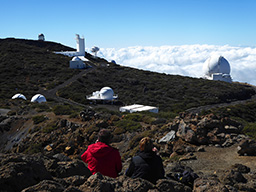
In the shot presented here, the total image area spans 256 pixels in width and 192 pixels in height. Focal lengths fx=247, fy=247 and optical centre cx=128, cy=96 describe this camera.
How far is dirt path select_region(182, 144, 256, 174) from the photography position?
6.36m

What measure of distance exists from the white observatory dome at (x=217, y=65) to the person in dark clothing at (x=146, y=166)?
5291cm

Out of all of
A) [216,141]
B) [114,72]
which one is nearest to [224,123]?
[216,141]

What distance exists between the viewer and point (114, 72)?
51.3 meters

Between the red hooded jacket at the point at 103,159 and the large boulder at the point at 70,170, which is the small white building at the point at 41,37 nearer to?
the red hooded jacket at the point at 103,159

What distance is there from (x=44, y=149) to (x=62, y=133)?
1.49 meters

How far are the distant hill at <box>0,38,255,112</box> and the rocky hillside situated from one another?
0.58 feet

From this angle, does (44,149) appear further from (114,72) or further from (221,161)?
(114,72)

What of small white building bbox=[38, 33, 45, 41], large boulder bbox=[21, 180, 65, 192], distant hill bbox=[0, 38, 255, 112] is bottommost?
distant hill bbox=[0, 38, 255, 112]

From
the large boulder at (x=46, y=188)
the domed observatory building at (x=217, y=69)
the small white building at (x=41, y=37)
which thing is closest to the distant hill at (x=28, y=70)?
the small white building at (x=41, y=37)

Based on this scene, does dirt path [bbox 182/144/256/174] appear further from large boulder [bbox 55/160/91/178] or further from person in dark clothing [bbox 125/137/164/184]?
large boulder [bbox 55/160/91/178]

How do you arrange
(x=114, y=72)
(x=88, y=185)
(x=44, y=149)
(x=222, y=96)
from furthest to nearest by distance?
1. (x=114, y=72)
2. (x=222, y=96)
3. (x=44, y=149)
4. (x=88, y=185)

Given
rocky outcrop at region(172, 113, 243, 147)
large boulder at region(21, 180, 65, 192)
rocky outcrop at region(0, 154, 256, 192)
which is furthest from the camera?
rocky outcrop at region(172, 113, 243, 147)

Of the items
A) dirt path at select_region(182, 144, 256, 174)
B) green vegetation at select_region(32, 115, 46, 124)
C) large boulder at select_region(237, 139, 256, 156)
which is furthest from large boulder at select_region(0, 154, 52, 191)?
green vegetation at select_region(32, 115, 46, 124)

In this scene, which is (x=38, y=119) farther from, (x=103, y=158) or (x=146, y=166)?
(x=146, y=166)
